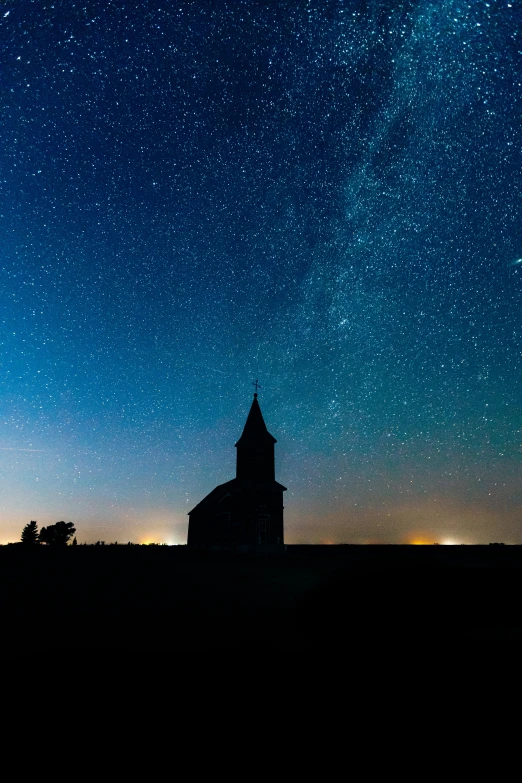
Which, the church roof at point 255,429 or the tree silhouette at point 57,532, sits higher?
the church roof at point 255,429

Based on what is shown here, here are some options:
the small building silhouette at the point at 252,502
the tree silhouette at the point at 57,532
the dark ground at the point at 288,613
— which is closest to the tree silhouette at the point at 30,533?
the tree silhouette at the point at 57,532

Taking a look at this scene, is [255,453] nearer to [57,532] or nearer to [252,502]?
[252,502]

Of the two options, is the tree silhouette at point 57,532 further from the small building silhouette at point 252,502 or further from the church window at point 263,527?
the church window at point 263,527

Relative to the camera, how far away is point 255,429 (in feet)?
109

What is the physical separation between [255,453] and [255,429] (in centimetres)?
216

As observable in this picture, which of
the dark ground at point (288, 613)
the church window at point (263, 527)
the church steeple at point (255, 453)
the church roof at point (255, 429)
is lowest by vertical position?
the dark ground at point (288, 613)

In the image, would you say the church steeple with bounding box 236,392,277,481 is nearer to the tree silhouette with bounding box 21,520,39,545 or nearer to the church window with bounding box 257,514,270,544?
Answer: the church window with bounding box 257,514,270,544

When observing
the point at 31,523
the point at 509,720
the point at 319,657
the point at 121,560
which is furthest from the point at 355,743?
the point at 31,523

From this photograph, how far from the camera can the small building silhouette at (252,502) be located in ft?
96.4

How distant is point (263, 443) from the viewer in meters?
32.7

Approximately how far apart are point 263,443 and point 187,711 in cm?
2884

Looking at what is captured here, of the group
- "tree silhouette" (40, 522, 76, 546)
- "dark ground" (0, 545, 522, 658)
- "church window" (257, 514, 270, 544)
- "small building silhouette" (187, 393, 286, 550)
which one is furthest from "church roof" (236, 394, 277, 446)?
"tree silhouette" (40, 522, 76, 546)

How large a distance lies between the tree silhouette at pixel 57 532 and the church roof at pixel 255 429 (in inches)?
1503

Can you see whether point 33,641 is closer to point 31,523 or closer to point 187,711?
point 187,711
